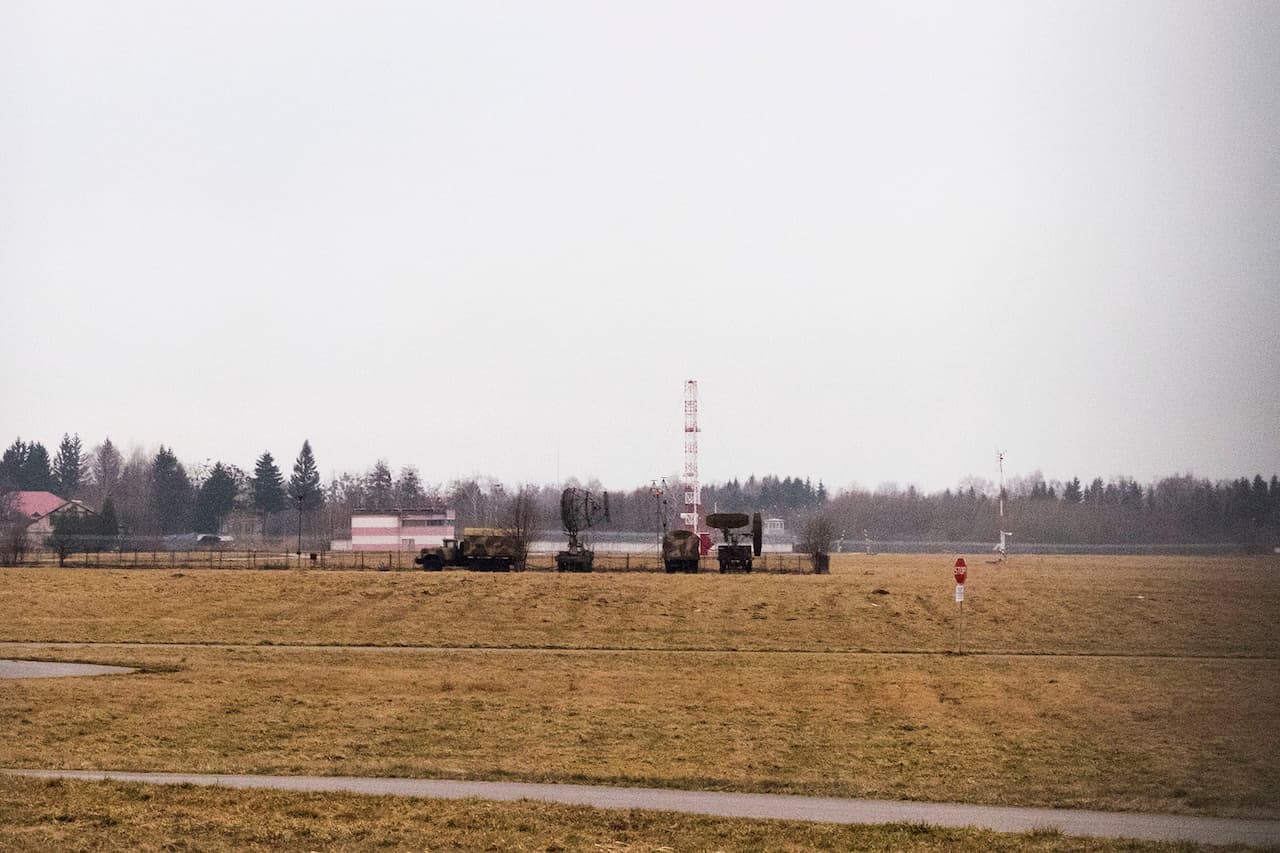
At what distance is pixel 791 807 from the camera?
55.0 ft

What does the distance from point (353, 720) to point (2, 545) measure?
72.2 metres

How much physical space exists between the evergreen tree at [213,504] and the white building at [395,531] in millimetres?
46328

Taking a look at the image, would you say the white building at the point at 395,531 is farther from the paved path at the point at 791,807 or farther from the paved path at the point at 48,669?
the paved path at the point at 791,807

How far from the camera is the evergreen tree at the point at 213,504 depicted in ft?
542

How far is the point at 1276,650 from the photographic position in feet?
64.8

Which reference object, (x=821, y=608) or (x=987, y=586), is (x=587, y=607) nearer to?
(x=821, y=608)

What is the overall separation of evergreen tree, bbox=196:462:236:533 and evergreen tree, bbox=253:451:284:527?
13.6 metres

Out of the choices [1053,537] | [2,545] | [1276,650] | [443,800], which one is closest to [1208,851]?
[1276,650]

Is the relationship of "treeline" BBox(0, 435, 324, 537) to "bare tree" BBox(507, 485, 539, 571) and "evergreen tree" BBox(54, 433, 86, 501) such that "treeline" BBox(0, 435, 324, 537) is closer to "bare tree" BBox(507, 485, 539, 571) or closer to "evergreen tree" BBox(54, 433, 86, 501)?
"evergreen tree" BBox(54, 433, 86, 501)

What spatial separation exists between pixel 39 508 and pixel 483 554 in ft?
306

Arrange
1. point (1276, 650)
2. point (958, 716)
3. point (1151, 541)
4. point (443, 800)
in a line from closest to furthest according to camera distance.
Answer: point (443, 800)
point (1276, 650)
point (958, 716)
point (1151, 541)

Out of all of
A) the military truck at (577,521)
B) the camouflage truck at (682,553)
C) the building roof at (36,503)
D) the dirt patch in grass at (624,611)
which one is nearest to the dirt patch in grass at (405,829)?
the dirt patch in grass at (624,611)

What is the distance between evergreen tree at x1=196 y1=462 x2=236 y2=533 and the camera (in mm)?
165125

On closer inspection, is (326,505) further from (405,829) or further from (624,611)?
(405,829)
